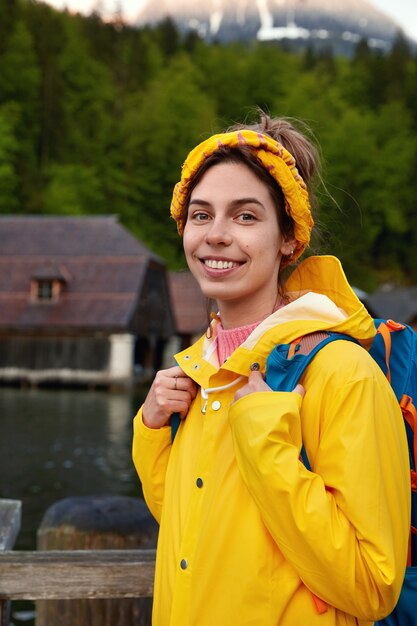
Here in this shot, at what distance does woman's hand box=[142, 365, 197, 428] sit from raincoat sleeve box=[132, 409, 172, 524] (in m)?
0.05

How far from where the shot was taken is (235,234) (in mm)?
2096

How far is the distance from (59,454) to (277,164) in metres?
13.8

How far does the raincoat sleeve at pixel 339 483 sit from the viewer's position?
1.75m

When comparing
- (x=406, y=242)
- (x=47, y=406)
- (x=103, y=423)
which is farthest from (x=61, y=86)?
(x=103, y=423)

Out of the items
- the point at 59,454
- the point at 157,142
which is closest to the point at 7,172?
the point at 157,142

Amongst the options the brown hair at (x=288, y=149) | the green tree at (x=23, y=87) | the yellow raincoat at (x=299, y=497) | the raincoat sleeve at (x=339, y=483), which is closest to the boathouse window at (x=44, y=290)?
the green tree at (x=23, y=87)

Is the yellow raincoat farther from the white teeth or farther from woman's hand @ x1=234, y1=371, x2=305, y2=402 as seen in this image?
the white teeth

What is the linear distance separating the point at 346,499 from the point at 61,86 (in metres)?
69.9

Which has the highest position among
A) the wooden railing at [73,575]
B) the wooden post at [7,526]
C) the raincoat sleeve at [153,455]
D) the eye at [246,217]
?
the eye at [246,217]

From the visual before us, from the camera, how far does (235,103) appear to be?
266 ft

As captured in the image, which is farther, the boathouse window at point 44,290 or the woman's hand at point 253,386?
the boathouse window at point 44,290

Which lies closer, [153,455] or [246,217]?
[246,217]

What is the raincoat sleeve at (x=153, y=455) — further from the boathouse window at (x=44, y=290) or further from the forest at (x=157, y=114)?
the forest at (x=157, y=114)

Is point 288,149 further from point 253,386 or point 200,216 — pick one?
point 253,386
